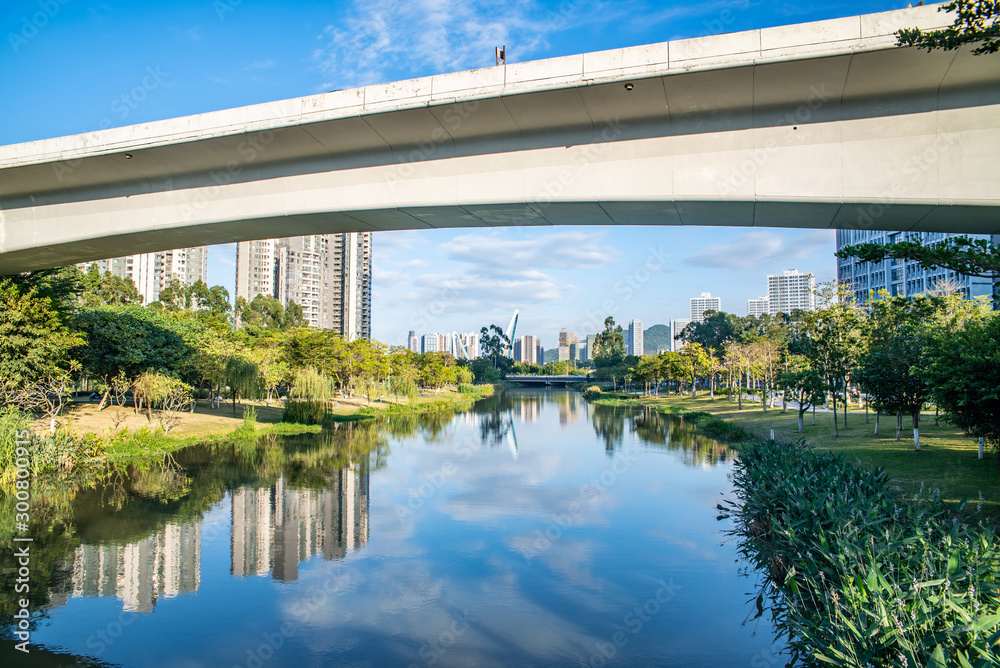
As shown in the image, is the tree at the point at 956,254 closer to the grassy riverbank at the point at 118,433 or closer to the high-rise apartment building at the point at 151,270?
the grassy riverbank at the point at 118,433

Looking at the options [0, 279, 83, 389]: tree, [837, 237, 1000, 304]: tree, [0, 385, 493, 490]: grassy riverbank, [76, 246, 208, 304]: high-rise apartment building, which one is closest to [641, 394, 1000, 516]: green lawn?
[837, 237, 1000, 304]: tree

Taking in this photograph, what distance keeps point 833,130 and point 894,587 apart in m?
5.29

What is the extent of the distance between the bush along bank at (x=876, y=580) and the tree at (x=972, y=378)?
102 inches

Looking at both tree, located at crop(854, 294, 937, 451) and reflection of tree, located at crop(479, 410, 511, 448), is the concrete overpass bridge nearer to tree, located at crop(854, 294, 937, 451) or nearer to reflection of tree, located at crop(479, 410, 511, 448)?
tree, located at crop(854, 294, 937, 451)

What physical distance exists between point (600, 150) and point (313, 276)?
4294 inches

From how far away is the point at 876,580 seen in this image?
4773 millimetres

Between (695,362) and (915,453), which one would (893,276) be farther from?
(915,453)

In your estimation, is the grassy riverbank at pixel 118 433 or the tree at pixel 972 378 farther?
the grassy riverbank at pixel 118 433

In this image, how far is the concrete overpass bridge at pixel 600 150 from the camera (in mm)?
6711

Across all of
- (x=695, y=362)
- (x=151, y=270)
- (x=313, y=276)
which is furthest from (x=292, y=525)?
(x=151, y=270)

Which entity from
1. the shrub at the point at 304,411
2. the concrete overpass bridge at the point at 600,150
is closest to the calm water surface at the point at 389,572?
the concrete overpass bridge at the point at 600,150

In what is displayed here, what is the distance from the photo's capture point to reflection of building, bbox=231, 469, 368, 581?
32.4 ft

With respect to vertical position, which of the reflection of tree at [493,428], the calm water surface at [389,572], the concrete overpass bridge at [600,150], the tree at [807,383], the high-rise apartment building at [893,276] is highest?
the high-rise apartment building at [893,276]

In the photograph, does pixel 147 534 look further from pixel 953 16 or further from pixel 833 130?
pixel 953 16
